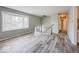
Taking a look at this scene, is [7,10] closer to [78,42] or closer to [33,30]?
[33,30]

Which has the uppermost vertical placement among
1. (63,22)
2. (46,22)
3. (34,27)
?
(63,22)

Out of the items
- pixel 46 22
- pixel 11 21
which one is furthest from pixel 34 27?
pixel 11 21

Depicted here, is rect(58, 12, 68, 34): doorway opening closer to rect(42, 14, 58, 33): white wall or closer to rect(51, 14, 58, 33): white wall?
rect(51, 14, 58, 33): white wall

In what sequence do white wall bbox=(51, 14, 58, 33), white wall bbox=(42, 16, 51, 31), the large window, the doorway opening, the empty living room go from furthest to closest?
the doorway opening, white wall bbox=(51, 14, 58, 33), white wall bbox=(42, 16, 51, 31), the large window, the empty living room

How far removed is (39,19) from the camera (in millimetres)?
6590

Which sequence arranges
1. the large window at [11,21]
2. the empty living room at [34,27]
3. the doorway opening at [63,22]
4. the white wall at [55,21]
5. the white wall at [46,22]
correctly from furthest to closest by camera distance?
1. the doorway opening at [63,22]
2. the white wall at [55,21]
3. the white wall at [46,22]
4. the large window at [11,21]
5. the empty living room at [34,27]

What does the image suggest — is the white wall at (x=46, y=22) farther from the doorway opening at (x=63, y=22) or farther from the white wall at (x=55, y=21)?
the doorway opening at (x=63, y=22)

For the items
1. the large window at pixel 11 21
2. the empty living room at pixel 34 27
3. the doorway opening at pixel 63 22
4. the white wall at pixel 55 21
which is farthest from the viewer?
the doorway opening at pixel 63 22

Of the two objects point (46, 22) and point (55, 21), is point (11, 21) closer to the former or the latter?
point (46, 22)

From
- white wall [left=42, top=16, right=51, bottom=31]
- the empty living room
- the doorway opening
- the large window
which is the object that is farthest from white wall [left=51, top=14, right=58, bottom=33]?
the large window

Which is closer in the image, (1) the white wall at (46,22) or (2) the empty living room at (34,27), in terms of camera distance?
(2) the empty living room at (34,27)

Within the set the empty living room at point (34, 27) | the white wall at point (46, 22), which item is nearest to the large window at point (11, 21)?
the empty living room at point (34, 27)
